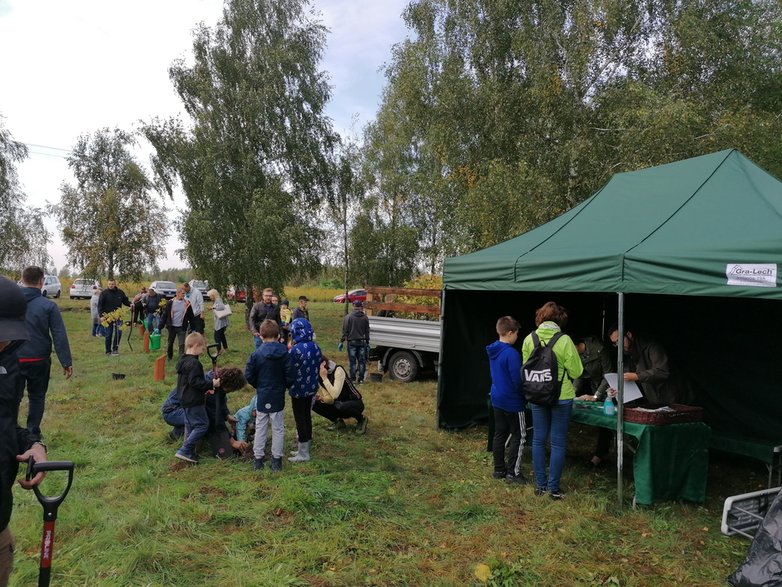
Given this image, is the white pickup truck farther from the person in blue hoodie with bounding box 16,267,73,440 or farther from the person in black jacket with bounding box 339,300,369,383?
the person in blue hoodie with bounding box 16,267,73,440

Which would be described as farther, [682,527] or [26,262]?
[26,262]

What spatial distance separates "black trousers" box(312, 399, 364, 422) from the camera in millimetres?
7055

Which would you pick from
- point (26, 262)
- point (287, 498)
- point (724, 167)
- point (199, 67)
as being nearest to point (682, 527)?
point (287, 498)

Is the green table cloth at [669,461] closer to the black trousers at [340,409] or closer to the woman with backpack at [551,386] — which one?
the woman with backpack at [551,386]

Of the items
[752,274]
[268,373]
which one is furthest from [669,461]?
[268,373]

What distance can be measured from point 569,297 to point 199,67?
16214mm

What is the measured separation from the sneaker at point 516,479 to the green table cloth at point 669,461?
982 millimetres

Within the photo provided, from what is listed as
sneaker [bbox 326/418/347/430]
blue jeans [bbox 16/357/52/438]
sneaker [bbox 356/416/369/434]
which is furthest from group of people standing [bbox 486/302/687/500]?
blue jeans [bbox 16/357/52/438]

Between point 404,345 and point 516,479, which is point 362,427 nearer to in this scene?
point 516,479

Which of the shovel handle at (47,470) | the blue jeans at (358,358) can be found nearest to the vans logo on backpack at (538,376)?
the shovel handle at (47,470)

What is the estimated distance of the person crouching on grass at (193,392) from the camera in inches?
216

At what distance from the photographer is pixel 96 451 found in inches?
241

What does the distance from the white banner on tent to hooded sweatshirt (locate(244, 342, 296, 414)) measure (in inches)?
152

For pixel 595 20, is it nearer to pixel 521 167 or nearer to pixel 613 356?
pixel 521 167
